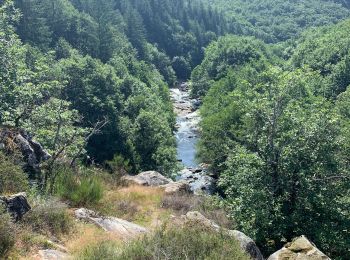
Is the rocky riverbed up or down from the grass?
down

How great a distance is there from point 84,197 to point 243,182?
342 inches

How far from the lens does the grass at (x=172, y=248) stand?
8.38 m

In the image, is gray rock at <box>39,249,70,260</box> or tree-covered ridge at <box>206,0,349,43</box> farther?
tree-covered ridge at <box>206,0,349,43</box>

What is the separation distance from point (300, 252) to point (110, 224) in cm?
561

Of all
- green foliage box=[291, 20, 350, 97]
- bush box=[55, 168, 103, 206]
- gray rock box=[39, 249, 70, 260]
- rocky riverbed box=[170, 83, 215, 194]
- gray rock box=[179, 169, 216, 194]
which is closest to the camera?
gray rock box=[39, 249, 70, 260]

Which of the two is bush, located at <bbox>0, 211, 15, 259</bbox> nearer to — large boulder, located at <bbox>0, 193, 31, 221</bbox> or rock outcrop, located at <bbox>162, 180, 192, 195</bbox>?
large boulder, located at <bbox>0, 193, 31, 221</bbox>

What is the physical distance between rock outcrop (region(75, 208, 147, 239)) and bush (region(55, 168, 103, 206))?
0.81 m

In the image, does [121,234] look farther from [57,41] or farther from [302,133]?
[57,41]

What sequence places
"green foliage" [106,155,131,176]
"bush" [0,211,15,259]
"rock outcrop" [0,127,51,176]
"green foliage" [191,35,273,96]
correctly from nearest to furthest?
"bush" [0,211,15,259]
"rock outcrop" [0,127,51,176]
"green foliage" [106,155,131,176]
"green foliage" [191,35,273,96]

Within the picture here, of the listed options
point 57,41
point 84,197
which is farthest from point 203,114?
point 84,197

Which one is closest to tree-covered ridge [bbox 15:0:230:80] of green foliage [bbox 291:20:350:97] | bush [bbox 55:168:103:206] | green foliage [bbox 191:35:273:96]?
green foliage [bbox 191:35:273:96]

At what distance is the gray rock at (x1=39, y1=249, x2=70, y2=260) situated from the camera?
30.7ft

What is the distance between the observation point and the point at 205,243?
8914 millimetres

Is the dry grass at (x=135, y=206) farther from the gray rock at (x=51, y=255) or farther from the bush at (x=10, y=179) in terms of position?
the gray rock at (x=51, y=255)
